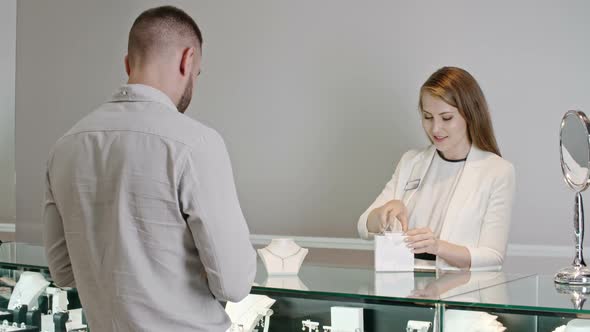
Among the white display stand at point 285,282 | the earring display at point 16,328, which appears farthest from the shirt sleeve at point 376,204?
the earring display at point 16,328

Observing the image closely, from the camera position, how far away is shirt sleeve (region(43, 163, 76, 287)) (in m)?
2.16

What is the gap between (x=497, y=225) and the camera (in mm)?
3609

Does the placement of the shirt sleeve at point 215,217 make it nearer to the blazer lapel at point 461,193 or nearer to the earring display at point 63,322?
the earring display at point 63,322

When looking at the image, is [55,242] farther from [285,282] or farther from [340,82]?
[340,82]

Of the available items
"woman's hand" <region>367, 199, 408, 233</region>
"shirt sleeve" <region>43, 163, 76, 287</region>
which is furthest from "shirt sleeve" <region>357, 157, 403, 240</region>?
"shirt sleeve" <region>43, 163, 76, 287</region>

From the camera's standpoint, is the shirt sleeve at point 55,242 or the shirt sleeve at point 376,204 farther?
the shirt sleeve at point 376,204

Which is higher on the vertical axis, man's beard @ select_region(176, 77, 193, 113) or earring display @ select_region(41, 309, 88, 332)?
man's beard @ select_region(176, 77, 193, 113)

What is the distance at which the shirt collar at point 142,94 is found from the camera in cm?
201

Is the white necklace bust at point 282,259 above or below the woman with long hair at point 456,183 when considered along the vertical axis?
below

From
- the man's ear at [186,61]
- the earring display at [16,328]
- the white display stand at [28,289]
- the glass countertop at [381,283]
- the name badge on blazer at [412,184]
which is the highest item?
the man's ear at [186,61]

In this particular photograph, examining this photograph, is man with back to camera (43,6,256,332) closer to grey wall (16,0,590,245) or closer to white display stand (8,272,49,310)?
white display stand (8,272,49,310)

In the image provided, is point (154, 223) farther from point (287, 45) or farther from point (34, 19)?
point (34, 19)

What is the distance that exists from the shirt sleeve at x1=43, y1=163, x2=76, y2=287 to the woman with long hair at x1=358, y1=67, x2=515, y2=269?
5.42ft

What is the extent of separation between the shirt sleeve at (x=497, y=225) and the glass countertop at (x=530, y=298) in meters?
1.08
